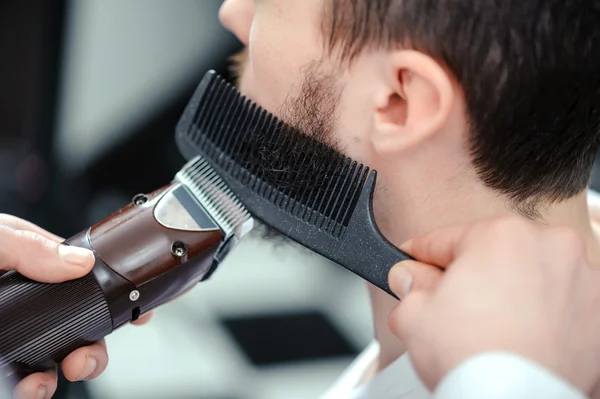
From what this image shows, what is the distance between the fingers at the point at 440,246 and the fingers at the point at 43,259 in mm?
297

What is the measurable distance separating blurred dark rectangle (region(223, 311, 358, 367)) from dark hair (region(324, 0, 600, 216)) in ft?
3.53

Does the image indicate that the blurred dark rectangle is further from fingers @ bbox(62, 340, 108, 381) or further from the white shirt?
the white shirt

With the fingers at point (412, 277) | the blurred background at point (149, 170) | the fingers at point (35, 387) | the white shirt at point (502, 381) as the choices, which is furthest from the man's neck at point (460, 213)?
the blurred background at point (149, 170)

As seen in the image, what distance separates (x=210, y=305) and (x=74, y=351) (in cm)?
110

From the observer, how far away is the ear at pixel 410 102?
0.62 m

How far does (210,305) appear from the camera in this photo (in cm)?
178

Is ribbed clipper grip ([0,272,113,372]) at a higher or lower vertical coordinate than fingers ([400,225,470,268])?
lower

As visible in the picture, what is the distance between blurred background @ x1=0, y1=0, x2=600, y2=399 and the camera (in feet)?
5.46

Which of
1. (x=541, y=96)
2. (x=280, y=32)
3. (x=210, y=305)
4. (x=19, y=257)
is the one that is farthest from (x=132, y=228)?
(x=210, y=305)

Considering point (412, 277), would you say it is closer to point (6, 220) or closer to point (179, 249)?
point (179, 249)

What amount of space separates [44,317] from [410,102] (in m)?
0.38

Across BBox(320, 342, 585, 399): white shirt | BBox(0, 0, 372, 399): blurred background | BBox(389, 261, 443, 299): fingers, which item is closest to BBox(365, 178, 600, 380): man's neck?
BBox(389, 261, 443, 299): fingers

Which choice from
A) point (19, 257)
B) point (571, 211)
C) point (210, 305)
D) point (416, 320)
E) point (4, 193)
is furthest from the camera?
point (4, 193)

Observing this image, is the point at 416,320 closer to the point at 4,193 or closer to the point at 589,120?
the point at 589,120
